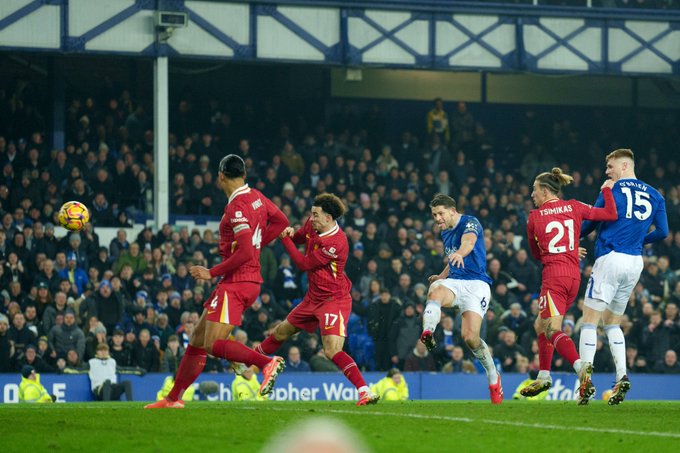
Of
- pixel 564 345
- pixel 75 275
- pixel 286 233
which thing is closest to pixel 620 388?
pixel 564 345

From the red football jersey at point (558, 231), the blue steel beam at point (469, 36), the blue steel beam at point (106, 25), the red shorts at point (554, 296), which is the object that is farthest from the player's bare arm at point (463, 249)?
the blue steel beam at point (469, 36)

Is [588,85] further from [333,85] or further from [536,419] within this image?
[536,419]

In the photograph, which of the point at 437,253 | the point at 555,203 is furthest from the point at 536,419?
the point at 437,253

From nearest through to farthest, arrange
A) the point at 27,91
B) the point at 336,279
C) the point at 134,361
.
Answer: the point at 336,279 < the point at 134,361 < the point at 27,91

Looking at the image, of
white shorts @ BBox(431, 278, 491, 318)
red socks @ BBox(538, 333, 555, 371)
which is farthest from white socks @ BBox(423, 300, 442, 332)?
red socks @ BBox(538, 333, 555, 371)

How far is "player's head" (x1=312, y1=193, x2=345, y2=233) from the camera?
520 inches

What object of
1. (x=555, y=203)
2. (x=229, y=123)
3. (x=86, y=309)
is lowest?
(x=86, y=309)

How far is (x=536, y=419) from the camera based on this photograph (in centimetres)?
1120

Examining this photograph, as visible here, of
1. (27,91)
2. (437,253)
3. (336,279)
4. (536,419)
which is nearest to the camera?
(536,419)

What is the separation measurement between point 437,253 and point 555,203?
12.6 meters

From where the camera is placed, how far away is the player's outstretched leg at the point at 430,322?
41.8 ft

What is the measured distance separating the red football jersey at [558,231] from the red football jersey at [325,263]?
2010 millimetres

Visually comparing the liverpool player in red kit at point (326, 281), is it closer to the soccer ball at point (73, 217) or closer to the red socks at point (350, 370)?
the red socks at point (350, 370)

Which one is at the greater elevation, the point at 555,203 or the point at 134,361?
the point at 555,203
